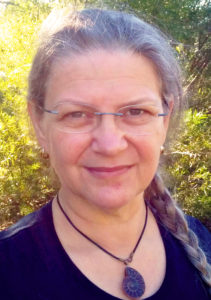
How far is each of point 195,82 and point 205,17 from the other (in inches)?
49.1

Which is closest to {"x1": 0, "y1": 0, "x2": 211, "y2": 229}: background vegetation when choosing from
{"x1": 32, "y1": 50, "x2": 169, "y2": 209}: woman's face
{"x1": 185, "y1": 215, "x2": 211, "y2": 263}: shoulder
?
{"x1": 185, "y1": 215, "x2": 211, "y2": 263}: shoulder

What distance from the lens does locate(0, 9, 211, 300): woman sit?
59.7 inches

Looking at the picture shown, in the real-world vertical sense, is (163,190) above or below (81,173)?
below

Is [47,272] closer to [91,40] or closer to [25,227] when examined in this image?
[25,227]

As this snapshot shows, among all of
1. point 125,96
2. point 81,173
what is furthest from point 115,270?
point 125,96

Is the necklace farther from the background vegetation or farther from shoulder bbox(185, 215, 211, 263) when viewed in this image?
the background vegetation

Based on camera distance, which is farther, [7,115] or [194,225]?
[7,115]

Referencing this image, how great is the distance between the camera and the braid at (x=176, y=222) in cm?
181

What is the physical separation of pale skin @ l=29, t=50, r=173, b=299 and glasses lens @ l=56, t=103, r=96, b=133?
3 centimetres

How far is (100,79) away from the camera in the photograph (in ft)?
4.87

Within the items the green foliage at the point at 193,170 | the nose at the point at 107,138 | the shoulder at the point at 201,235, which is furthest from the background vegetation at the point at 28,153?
the nose at the point at 107,138

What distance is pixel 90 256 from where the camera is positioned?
1.71 m

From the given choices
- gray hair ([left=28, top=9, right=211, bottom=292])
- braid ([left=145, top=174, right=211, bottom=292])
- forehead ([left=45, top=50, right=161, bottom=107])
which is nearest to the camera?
forehead ([left=45, top=50, right=161, bottom=107])

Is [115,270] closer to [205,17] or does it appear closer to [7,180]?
[7,180]
